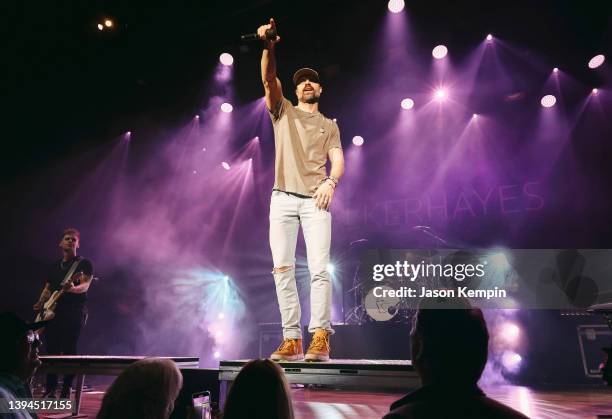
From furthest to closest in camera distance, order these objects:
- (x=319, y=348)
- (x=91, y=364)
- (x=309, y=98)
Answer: (x=309, y=98), (x=91, y=364), (x=319, y=348)

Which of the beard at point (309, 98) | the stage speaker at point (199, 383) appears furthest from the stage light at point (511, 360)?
the stage speaker at point (199, 383)

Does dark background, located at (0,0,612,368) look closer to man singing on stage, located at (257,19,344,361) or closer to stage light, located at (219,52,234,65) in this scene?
stage light, located at (219,52,234,65)

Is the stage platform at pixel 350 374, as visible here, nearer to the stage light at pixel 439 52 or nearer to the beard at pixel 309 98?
the beard at pixel 309 98

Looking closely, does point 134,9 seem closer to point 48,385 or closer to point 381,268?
point 48,385

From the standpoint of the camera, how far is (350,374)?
9.68 feet

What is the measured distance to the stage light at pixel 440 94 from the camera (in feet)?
33.7

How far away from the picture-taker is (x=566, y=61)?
28.9ft

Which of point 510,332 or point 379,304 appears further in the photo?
point 510,332

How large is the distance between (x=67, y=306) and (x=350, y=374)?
16.7 feet

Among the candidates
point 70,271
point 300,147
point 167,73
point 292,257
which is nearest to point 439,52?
point 167,73

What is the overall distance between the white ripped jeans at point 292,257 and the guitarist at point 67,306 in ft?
13.5

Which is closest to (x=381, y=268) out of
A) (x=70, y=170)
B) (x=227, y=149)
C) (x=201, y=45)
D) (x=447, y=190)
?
(x=447, y=190)

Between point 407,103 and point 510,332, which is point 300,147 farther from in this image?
point 510,332

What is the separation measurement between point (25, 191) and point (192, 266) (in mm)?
4856
